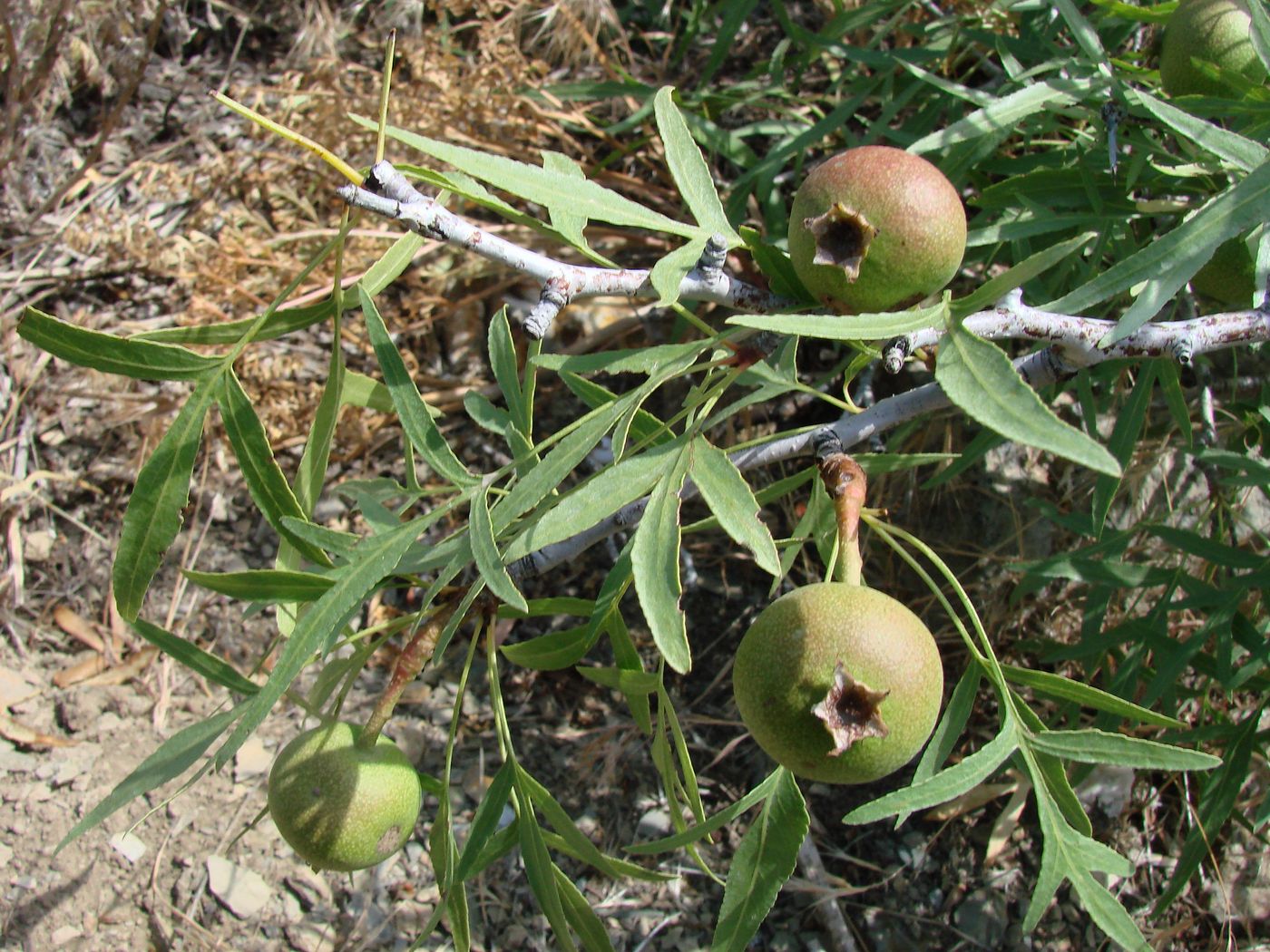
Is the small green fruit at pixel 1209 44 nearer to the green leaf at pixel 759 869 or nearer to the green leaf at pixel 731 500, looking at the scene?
the green leaf at pixel 731 500

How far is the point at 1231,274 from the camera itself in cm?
171

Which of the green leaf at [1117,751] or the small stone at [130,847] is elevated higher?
the green leaf at [1117,751]

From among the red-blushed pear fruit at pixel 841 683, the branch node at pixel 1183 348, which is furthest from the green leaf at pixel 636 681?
the branch node at pixel 1183 348

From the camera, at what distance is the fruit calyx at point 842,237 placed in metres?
1.22

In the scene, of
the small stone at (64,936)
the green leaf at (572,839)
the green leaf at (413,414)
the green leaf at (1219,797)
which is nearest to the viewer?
the green leaf at (413,414)

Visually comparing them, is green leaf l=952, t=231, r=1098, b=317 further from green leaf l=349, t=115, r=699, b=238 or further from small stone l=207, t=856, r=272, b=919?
small stone l=207, t=856, r=272, b=919

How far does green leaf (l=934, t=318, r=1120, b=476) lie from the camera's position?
96 cm

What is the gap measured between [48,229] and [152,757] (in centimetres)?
209

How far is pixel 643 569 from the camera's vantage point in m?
1.22

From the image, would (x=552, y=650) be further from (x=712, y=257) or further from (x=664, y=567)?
(x=712, y=257)

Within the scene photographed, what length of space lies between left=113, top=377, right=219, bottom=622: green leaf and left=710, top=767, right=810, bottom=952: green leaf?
0.93m

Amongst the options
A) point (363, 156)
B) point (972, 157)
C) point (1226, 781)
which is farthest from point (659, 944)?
point (363, 156)

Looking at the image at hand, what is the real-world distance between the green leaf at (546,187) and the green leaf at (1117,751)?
0.87 m

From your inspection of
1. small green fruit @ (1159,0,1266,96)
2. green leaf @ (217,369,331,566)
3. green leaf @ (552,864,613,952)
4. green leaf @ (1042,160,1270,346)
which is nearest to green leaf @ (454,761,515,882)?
green leaf @ (552,864,613,952)
